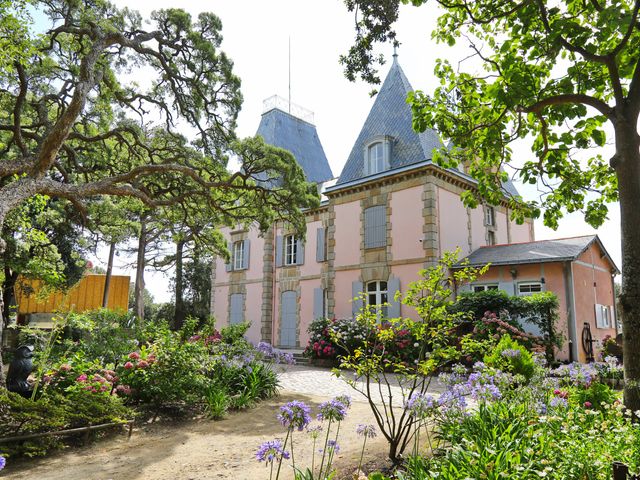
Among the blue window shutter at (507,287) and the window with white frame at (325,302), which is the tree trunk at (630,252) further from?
the window with white frame at (325,302)

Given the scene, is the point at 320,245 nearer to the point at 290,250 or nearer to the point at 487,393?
the point at 290,250

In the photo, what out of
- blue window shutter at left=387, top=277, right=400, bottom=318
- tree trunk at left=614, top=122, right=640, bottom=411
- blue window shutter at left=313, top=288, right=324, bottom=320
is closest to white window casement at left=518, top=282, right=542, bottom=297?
blue window shutter at left=387, top=277, right=400, bottom=318

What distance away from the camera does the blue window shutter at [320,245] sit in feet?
58.7

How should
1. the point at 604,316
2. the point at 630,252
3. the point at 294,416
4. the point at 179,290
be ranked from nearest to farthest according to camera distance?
the point at 294,416 < the point at 630,252 < the point at 604,316 < the point at 179,290

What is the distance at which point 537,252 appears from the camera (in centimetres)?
1330

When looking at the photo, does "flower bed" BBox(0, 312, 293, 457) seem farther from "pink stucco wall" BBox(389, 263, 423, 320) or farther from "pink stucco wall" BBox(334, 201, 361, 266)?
"pink stucco wall" BBox(334, 201, 361, 266)

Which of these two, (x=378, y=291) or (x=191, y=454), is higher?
(x=378, y=291)

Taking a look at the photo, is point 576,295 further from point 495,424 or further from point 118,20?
point 118,20

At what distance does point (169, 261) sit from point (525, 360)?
20896 mm

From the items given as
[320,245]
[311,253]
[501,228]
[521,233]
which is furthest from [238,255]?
[521,233]

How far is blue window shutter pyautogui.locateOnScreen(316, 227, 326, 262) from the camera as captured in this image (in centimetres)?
1789

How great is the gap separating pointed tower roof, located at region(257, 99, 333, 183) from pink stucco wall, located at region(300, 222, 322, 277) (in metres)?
4.21

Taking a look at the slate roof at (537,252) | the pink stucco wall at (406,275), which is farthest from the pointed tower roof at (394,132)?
the slate roof at (537,252)

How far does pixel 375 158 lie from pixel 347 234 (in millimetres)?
2961
